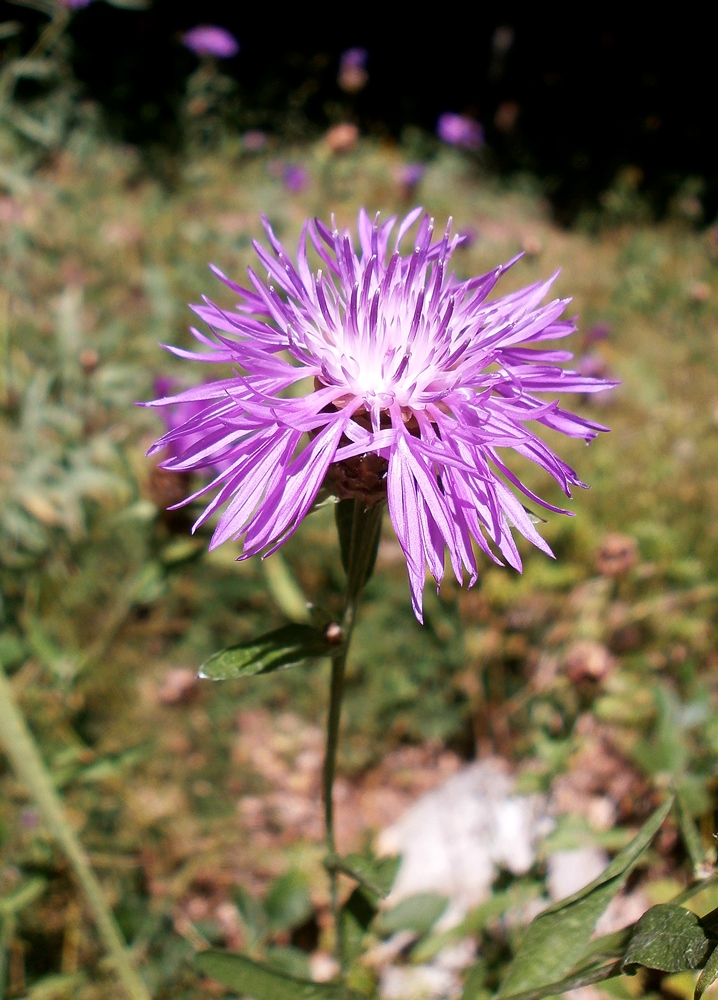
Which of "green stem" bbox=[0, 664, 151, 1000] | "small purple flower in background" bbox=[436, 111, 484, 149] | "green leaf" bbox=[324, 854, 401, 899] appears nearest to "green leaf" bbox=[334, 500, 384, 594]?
"green leaf" bbox=[324, 854, 401, 899]

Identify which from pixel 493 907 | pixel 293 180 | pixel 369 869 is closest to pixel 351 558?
pixel 369 869

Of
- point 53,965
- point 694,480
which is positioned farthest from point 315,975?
point 694,480

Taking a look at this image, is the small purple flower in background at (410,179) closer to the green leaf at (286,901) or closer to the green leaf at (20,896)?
the green leaf at (286,901)

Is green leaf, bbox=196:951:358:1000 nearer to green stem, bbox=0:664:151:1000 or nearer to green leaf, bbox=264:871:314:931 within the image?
green stem, bbox=0:664:151:1000

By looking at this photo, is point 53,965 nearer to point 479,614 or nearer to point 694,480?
point 479,614

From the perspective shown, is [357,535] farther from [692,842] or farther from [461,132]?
[461,132]

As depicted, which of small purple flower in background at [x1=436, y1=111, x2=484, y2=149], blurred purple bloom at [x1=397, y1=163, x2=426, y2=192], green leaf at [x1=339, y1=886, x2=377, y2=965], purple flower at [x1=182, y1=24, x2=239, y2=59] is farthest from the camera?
small purple flower in background at [x1=436, y1=111, x2=484, y2=149]

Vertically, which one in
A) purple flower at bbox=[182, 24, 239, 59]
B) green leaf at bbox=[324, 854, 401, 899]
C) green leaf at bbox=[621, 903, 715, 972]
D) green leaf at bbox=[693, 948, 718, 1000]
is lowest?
green leaf at bbox=[324, 854, 401, 899]
